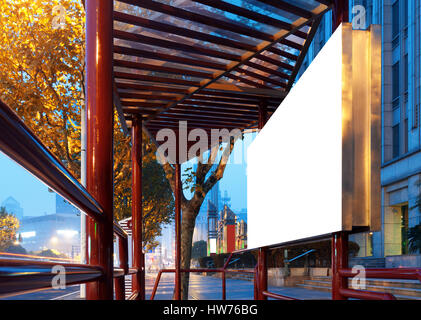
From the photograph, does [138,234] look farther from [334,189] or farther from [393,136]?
[393,136]

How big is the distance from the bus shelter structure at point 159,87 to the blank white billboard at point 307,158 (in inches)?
12.0

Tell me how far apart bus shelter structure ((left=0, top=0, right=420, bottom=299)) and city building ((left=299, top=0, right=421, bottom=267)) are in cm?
1374

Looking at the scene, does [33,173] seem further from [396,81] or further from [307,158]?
[396,81]

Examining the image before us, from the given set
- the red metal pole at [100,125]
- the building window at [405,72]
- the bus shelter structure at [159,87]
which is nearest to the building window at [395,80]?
the building window at [405,72]

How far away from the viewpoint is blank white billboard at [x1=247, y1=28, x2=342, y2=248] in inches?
95.9

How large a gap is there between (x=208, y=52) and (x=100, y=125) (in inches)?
124

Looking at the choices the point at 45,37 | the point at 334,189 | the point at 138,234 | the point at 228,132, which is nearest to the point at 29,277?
the point at 334,189

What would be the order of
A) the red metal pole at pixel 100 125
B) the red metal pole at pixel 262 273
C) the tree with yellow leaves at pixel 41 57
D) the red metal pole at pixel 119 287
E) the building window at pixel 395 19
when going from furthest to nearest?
1. the building window at pixel 395 19
2. the tree with yellow leaves at pixel 41 57
3. the red metal pole at pixel 262 273
4. the red metal pole at pixel 119 287
5. the red metal pole at pixel 100 125

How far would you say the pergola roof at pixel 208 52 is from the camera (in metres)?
4.29

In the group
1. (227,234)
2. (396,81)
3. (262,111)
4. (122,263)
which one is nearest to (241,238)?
(262,111)

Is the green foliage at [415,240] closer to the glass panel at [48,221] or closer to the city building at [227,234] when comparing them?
the city building at [227,234]

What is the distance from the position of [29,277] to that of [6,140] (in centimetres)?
25

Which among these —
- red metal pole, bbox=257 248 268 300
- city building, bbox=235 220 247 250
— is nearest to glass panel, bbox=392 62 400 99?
city building, bbox=235 220 247 250
